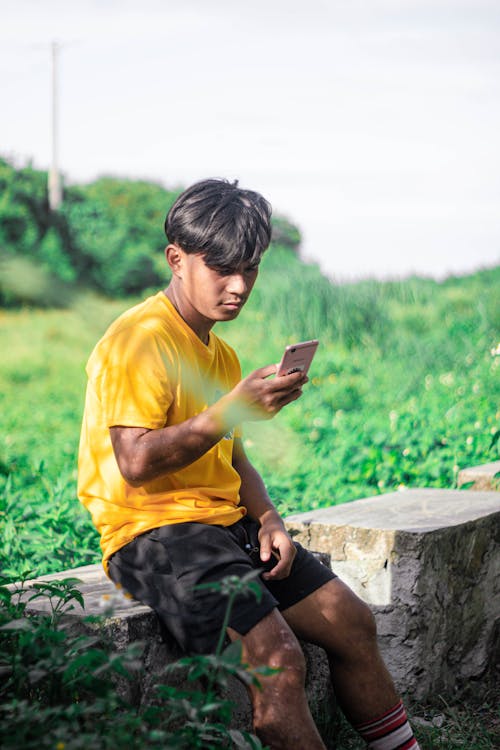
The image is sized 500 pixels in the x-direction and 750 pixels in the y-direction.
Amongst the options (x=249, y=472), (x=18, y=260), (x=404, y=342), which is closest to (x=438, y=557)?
(x=249, y=472)

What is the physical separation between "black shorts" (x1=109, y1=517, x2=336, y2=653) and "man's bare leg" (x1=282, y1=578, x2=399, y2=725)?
0.04 metres

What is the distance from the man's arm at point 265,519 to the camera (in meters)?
2.19

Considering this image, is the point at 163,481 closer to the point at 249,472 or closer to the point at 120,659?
the point at 249,472

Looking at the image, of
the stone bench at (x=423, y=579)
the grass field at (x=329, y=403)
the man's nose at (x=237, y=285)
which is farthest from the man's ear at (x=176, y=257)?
the stone bench at (x=423, y=579)

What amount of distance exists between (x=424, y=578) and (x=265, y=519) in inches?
31.5

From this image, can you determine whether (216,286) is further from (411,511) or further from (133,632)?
(411,511)

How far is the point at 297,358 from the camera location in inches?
77.4

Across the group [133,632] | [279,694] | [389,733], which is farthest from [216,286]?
[389,733]

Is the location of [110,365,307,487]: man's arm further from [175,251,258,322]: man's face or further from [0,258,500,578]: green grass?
[175,251,258,322]: man's face

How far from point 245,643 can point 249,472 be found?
620mm

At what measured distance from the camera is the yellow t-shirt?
2.01 m

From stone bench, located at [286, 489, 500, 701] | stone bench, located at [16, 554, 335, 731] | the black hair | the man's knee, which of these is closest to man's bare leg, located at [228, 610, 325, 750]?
the man's knee

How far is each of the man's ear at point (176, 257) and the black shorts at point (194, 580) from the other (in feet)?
1.99

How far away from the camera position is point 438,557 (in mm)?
2965
